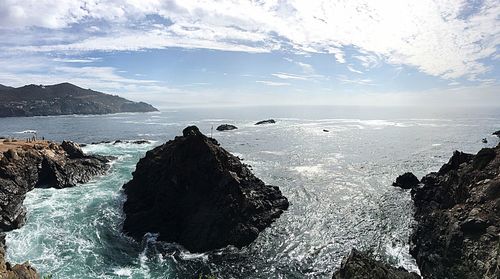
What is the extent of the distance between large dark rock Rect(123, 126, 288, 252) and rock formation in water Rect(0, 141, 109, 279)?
48.8ft

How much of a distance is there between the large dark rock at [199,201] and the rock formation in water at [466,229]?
64.9 ft

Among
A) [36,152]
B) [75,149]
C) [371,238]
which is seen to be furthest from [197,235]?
[75,149]

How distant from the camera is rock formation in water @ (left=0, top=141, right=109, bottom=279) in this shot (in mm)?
49375

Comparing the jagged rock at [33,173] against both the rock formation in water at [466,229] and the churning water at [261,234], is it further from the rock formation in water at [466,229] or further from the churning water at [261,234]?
the rock formation in water at [466,229]

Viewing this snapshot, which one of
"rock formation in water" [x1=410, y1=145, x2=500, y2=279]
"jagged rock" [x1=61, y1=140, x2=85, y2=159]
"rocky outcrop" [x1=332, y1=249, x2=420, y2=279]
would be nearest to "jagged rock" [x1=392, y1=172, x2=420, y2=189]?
"rock formation in water" [x1=410, y1=145, x2=500, y2=279]

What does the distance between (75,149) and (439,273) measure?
70864 millimetres

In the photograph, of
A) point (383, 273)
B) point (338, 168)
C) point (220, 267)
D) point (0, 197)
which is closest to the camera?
point (383, 273)

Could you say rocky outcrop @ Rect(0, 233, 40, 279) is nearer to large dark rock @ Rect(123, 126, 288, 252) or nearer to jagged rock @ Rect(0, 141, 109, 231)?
large dark rock @ Rect(123, 126, 288, 252)

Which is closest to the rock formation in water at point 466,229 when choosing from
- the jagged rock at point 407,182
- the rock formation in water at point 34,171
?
the jagged rock at point 407,182

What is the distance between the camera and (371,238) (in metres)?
45.2

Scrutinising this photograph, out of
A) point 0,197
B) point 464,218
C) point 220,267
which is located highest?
point 464,218

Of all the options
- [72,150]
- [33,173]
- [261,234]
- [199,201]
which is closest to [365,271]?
[261,234]

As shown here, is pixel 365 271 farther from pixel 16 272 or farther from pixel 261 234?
pixel 16 272

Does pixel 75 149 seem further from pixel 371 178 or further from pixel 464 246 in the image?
pixel 464 246
